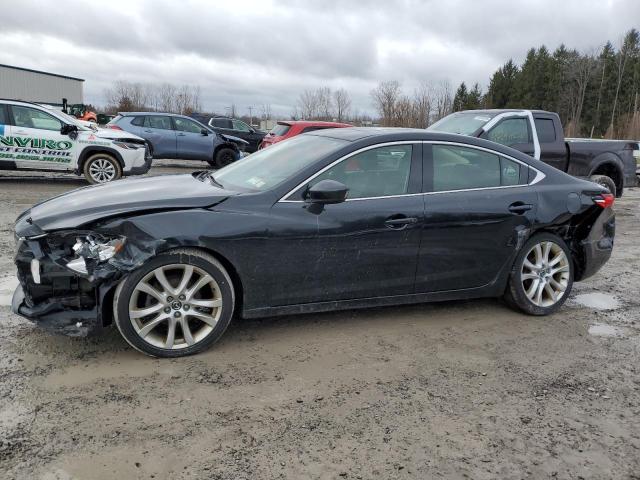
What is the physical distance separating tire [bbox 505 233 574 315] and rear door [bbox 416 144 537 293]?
0.55ft

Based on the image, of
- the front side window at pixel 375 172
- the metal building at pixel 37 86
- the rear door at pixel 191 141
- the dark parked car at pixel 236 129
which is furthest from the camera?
the metal building at pixel 37 86

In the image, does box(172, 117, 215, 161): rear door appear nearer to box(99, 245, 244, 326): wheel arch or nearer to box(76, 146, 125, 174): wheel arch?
box(76, 146, 125, 174): wheel arch

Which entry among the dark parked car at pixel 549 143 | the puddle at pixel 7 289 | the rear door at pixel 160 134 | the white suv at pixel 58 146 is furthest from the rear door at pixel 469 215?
the rear door at pixel 160 134

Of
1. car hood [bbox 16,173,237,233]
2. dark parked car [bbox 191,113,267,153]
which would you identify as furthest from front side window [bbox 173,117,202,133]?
car hood [bbox 16,173,237,233]

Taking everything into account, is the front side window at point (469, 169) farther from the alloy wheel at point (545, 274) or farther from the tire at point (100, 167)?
the tire at point (100, 167)

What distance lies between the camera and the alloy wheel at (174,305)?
350cm

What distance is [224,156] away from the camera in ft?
54.5

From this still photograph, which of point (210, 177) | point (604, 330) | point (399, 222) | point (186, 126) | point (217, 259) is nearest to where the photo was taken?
point (217, 259)

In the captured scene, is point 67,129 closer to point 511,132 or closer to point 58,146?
point 58,146

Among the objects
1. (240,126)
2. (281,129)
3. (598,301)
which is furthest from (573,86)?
(598,301)

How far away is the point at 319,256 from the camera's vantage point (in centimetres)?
386

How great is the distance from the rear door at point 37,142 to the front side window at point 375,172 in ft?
28.7

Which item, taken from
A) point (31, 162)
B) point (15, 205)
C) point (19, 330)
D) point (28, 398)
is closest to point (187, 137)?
point (31, 162)

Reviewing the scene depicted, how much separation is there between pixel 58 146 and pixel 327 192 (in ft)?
29.6
